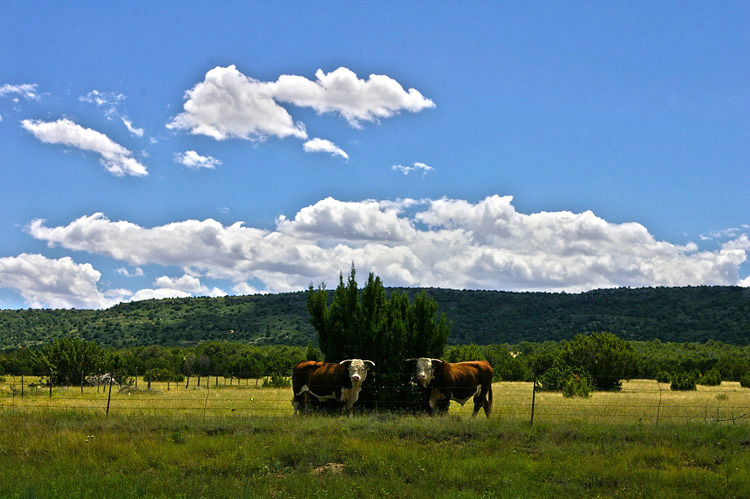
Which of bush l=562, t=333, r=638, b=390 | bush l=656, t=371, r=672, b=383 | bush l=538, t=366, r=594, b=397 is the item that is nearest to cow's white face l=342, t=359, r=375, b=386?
bush l=538, t=366, r=594, b=397

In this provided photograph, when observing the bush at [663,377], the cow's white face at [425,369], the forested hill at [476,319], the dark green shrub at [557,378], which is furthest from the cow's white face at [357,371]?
the forested hill at [476,319]

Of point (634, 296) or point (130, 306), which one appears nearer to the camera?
point (634, 296)

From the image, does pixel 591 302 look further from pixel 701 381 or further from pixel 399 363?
pixel 399 363

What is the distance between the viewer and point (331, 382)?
61.6ft

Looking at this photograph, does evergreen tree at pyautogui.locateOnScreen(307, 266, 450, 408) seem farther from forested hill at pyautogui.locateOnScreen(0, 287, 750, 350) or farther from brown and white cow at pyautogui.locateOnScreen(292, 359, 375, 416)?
forested hill at pyautogui.locateOnScreen(0, 287, 750, 350)

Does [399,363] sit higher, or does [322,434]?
[399,363]

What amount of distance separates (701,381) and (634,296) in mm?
94343

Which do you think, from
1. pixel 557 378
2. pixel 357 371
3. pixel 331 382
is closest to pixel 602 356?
pixel 557 378

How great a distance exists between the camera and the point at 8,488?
34.9 ft

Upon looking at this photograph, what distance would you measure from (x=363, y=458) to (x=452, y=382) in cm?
675

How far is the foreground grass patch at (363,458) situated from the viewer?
36.1 ft

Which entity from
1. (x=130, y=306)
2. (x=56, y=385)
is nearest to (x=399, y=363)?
(x=56, y=385)

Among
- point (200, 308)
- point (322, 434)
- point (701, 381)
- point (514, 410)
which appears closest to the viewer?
point (322, 434)

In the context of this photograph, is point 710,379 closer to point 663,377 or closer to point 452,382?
point 663,377
